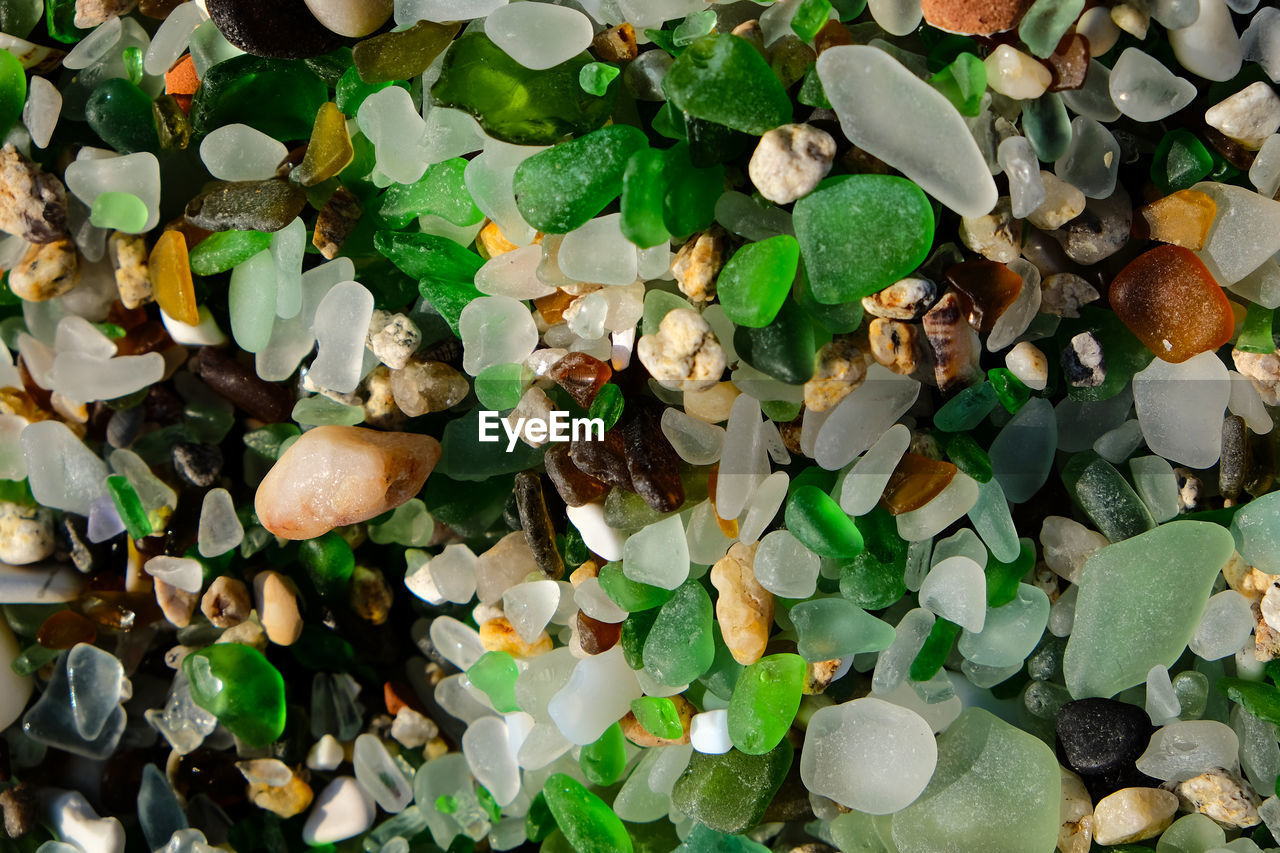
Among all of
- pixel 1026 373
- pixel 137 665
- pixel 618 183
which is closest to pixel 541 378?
pixel 618 183

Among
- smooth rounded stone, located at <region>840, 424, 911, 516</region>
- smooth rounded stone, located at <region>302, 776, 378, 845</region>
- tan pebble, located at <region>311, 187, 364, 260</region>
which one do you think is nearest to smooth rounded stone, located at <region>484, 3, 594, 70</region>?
tan pebble, located at <region>311, 187, 364, 260</region>

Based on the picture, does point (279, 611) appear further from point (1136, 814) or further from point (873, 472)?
point (1136, 814)

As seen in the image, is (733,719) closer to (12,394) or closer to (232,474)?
(232,474)

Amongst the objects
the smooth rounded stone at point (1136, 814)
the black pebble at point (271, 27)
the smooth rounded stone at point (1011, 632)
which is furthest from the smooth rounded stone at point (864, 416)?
the black pebble at point (271, 27)

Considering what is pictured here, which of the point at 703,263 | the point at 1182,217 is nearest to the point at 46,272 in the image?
the point at 703,263

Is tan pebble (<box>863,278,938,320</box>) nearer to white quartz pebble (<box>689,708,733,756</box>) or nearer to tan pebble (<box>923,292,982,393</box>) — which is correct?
tan pebble (<box>923,292,982,393</box>)
